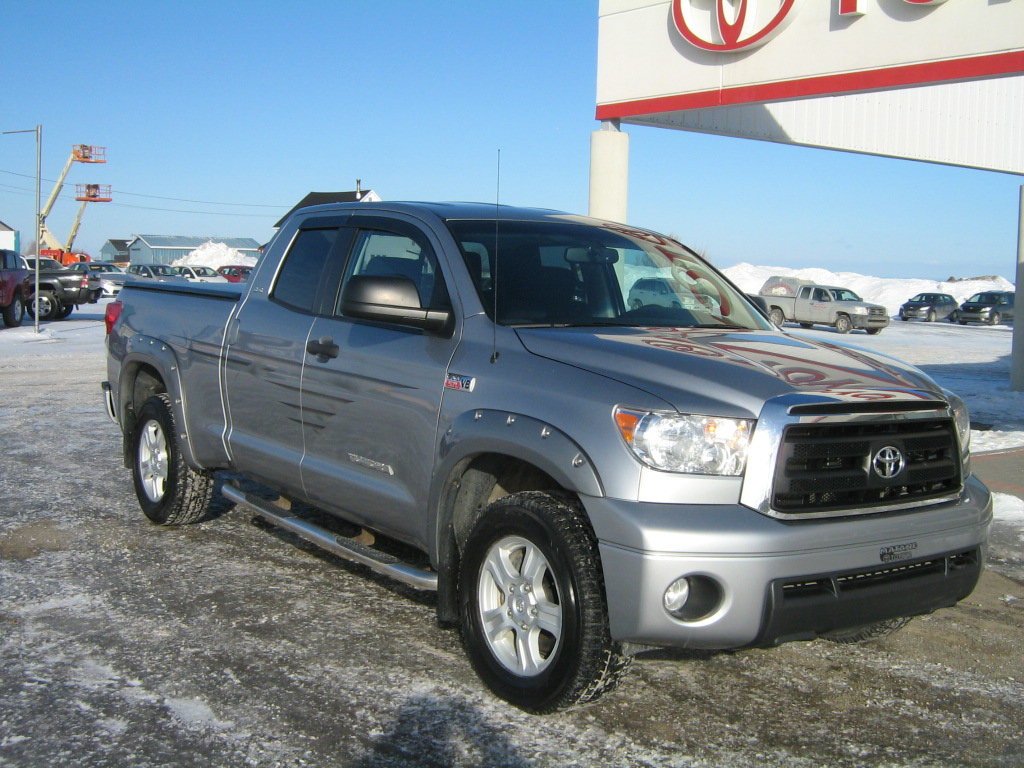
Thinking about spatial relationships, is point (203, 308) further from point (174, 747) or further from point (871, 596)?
point (871, 596)

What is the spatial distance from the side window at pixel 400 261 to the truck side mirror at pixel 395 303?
0.17 meters

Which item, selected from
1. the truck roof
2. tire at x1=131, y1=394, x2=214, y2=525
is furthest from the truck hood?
tire at x1=131, y1=394, x2=214, y2=525

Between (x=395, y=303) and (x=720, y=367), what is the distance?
135 cm

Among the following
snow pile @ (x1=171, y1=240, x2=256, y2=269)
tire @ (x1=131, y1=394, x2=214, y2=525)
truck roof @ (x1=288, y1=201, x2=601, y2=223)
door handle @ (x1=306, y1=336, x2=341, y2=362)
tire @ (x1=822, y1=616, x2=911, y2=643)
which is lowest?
tire @ (x1=822, y1=616, x2=911, y2=643)

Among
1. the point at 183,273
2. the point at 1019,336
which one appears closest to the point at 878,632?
the point at 1019,336

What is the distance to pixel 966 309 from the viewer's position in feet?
144

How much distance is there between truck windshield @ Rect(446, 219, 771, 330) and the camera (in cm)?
443

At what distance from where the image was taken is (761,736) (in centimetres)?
363

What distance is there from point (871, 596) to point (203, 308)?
13.1 ft

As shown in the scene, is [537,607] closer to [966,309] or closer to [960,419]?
[960,419]

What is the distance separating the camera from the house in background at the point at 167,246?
338 ft

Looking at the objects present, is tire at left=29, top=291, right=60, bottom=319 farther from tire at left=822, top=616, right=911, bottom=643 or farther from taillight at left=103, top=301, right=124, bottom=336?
tire at left=822, top=616, right=911, bottom=643

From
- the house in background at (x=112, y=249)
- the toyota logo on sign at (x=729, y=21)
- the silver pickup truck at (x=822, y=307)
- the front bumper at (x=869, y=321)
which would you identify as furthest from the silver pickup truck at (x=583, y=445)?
the house in background at (x=112, y=249)

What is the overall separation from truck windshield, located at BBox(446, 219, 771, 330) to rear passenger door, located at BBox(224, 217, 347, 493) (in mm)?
931
